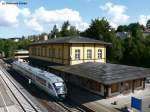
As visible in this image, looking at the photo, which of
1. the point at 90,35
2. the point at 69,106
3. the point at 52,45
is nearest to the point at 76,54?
the point at 52,45

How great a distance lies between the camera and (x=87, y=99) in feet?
104

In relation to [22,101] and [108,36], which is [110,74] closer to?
[22,101]

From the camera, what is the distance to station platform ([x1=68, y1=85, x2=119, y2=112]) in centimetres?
2779

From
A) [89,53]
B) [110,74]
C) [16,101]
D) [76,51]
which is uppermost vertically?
[76,51]

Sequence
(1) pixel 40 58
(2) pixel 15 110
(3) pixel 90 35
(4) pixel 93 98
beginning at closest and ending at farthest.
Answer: (2) pixel 15 110, (4) pixel 93 98, (1) pixel 40 58, (3) pixel 90 35

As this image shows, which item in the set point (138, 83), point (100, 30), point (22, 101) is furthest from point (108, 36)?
point (22, 101)

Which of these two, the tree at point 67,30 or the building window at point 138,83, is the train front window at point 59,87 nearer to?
the building window at point 138,83

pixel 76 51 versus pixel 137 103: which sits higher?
pixel 76 51

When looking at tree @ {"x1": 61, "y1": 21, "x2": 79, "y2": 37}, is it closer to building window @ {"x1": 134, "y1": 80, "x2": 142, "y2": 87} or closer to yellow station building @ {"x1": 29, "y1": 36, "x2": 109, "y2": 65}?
yellow station building @ {"x1": 29, "y1": 36, "x2": 109, "y2": 65}

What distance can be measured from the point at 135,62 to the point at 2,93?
1403 inches

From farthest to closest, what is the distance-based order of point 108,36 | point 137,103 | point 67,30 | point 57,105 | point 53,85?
point 67,30 < point 108,36 < point 53,85 < point 57,105 < point 137,103

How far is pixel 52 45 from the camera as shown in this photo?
51719 millimetres

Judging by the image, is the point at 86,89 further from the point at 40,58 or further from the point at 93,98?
the point at 40,58

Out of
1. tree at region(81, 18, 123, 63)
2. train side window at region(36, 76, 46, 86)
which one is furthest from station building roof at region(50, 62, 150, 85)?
tree at region(81, 18, 123, 63)
